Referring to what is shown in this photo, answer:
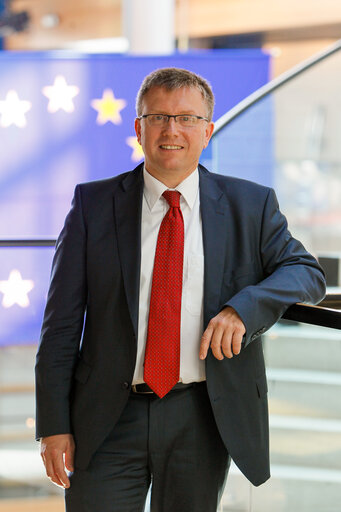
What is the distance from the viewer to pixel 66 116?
4496 mm

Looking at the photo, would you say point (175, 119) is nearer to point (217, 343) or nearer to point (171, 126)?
point (171, 126)

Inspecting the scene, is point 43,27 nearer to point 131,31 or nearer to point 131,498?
point 131,31

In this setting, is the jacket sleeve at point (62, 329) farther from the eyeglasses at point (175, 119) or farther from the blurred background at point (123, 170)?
the blurred background at point (123, 170)

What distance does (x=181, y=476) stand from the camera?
1644 mm

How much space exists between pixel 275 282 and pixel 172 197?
0.29 metres

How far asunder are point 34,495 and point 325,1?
255 inches

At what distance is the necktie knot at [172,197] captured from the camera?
Result: 5.50 ft

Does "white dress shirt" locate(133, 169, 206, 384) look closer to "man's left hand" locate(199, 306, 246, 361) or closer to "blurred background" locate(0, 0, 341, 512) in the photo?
"man's left hand" locate(199, 306, 246, 361)

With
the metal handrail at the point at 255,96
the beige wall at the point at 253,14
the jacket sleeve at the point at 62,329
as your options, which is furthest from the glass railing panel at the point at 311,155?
the jacket sleeve at the point at 62,329

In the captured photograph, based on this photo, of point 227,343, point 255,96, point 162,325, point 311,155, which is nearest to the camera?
point 227,343

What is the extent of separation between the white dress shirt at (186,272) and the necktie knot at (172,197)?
0.4 inches

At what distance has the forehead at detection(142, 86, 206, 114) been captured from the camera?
166cm

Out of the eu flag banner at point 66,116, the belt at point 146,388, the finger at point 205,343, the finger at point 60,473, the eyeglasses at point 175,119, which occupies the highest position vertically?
the eu flag banner at point 66,116

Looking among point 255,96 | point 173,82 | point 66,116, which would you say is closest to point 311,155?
point 255,96
